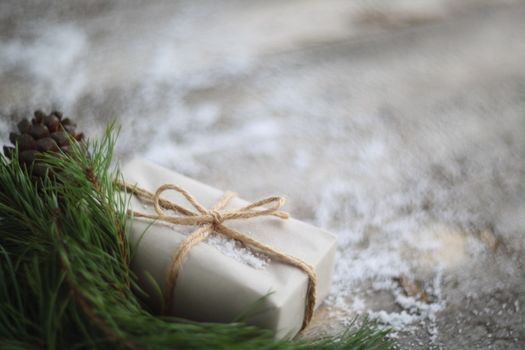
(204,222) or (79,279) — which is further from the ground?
(204,222)

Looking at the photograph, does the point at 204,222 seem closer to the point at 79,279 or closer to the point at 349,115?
the point at 79,279

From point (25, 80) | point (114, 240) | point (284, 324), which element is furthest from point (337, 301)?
point (25, 80)

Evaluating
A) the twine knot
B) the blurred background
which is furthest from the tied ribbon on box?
the blurred background

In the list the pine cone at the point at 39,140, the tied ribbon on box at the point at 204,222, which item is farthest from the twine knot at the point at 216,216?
the pine cone at the point at 39,140

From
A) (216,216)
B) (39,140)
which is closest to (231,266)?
(216,216)

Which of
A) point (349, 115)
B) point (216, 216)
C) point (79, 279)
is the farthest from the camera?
point (349, 115)

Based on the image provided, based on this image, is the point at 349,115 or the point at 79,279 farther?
the point at 349,115

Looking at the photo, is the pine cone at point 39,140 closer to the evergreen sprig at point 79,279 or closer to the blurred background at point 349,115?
the evergreen sprig at point 79,279

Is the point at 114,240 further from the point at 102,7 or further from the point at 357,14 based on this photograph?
the point at 357,14

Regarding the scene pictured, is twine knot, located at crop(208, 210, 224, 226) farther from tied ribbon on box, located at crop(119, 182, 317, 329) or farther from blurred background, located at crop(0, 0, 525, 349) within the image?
blurred background, located at crop(0, 0, 525, 349)
